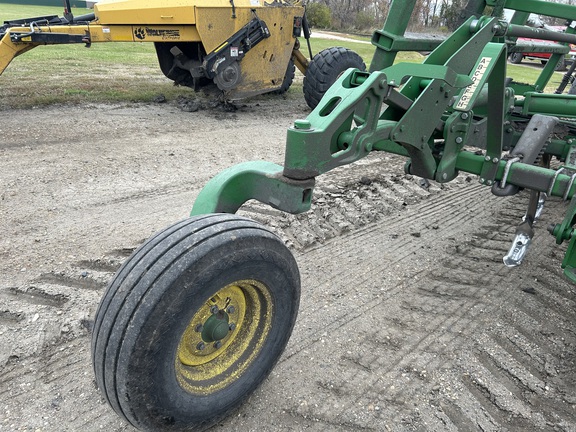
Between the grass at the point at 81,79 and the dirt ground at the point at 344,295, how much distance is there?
247 cm

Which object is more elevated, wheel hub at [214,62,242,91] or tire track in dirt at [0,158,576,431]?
wheel hub at [214,62,242,91]

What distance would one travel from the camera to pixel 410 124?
2.71m

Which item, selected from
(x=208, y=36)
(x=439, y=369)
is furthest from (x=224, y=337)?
(x=208, y=36)

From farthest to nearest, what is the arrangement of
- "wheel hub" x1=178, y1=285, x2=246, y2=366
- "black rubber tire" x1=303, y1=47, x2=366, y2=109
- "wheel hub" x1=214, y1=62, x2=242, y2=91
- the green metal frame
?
"black rubber tire" x1=303, y1=47, x2=366, y2=109 < "wheel hub" x1=214, y1=62, x2=242, y2=91 < the green metal frame < "wheel hub" x1=178, y1=285, x2=246, y2=366

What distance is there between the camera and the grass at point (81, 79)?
830 centimetres

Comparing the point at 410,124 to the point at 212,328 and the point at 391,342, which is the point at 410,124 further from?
the point at 212,328

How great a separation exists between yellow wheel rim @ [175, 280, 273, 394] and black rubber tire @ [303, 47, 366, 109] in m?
6.60

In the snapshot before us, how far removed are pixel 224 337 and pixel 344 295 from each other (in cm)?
133

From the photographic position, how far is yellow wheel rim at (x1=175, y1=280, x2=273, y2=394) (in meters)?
2.14

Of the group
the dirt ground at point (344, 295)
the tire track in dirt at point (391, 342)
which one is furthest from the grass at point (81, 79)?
the tire track in dirt at point (391, 342)

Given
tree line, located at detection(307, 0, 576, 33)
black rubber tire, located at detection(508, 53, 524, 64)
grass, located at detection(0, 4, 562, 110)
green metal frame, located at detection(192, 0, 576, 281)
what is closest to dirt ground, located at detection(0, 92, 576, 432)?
green metal frame, located at detection(192, 0, 576, 281)

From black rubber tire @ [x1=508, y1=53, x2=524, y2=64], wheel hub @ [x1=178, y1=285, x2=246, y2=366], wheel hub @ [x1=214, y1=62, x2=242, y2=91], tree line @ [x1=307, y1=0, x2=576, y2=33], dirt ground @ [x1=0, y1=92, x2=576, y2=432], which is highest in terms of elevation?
black rubber tire @ [x1=508, y1=53, x2=524, y2=64]

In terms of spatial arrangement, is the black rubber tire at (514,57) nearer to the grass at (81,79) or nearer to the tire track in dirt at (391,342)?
the tire track in dirt at (391,342)

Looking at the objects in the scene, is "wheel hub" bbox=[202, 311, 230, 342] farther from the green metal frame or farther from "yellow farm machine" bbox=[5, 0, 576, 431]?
the green metal frame
